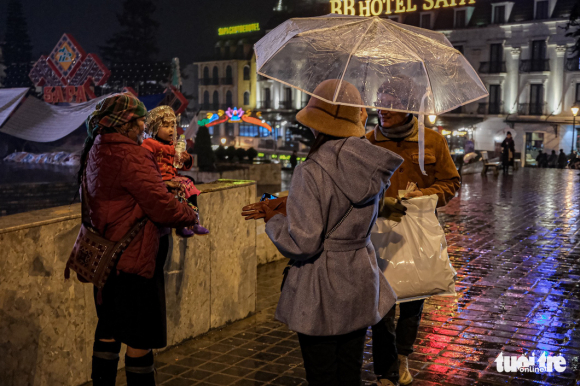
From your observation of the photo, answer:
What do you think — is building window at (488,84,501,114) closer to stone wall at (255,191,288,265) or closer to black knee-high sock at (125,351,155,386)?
stone wall at (255,191,288,265)

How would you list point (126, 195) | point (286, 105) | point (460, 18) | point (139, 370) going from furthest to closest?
point (286, 105)
point (460, 18)
point (139, 370)
point (126, 195)

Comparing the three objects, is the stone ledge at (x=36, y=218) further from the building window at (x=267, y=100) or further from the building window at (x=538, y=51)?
the building window at (x=267, y=100)

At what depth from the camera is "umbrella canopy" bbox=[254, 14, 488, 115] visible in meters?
3.56

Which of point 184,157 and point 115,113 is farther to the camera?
point 184,157

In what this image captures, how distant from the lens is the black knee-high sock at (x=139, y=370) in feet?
10.9

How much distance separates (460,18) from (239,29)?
101ft

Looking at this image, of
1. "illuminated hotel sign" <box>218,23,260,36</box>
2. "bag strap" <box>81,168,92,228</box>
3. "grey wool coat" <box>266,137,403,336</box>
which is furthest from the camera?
"illuminated hotel sign" <box>218,23,260,36</box>

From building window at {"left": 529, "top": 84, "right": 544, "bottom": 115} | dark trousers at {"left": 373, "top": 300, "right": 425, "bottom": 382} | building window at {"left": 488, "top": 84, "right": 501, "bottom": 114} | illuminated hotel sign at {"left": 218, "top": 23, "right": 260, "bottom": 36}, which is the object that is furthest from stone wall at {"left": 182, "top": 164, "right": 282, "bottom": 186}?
illuminated hotel sign at {"left": 218, "top": 23, "right": 260, "bottom": 36}

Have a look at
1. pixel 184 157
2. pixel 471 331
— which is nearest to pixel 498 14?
pixel 471 331

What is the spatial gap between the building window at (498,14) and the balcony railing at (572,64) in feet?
21.5

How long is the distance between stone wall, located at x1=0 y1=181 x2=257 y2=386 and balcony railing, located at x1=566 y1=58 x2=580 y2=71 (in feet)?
149

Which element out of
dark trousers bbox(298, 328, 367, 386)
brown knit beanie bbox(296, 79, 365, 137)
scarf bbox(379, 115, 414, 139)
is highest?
brown knit beanie bbox(296, 79, 365, 137)

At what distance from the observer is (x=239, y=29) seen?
242ft

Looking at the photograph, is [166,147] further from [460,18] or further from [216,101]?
[216,101]
